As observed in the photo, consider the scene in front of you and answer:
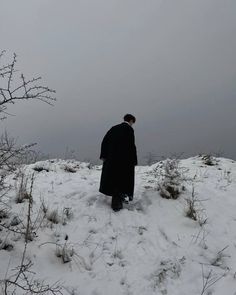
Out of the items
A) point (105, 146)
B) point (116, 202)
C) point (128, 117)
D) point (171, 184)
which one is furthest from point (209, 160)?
point (116, 202)

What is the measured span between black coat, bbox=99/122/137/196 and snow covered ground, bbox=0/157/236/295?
0.33m

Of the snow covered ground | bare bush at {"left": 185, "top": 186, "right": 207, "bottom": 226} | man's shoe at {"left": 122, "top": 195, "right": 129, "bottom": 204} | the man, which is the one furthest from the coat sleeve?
bare bush at {"left": 185, "top": 186, "right": 207, "bottom": 226}

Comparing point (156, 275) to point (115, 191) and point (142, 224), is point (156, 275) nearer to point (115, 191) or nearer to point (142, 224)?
point (142, 224)

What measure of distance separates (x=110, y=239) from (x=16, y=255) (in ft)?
4.56

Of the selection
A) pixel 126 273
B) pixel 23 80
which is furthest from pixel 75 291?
pixel 23 80

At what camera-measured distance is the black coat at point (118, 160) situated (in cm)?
747

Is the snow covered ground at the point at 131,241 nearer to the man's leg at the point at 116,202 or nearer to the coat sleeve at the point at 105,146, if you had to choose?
the man's leg at the point at 116,202

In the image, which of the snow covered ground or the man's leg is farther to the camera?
the man's leg

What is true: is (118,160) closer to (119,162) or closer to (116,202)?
(119,162)

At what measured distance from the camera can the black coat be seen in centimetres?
747

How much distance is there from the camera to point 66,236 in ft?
19.7

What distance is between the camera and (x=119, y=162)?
Result: 7.65m

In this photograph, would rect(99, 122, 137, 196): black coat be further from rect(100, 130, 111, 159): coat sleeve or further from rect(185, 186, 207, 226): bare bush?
rect(185, 186, 207, 226): bare bush

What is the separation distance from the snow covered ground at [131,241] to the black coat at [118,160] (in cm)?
33
